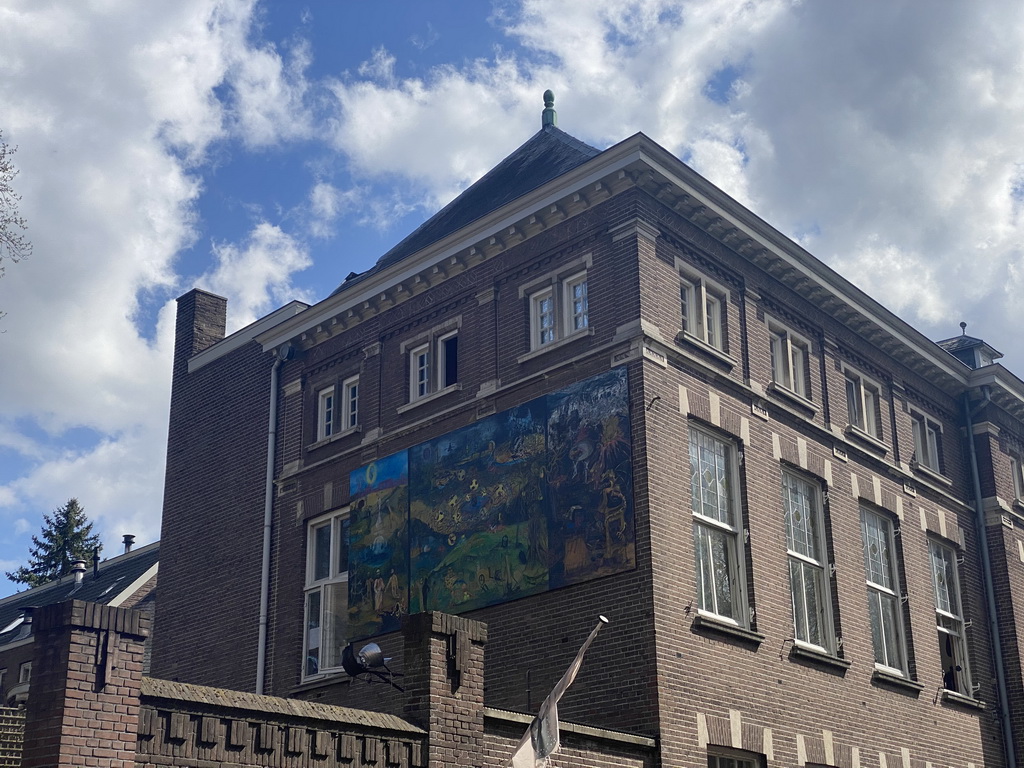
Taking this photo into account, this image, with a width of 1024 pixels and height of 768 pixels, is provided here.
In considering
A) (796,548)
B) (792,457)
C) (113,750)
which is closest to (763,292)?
(792,457)

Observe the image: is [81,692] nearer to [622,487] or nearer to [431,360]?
[622,487]

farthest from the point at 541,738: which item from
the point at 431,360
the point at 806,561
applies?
the point at 431,360

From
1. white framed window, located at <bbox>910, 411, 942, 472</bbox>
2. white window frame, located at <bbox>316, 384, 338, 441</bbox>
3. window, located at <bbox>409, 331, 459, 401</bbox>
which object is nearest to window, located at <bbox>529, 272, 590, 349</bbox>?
window, located at <bbox>409, 331, 459, 401</bbox>

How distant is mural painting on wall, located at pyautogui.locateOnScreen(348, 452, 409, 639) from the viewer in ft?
74.0

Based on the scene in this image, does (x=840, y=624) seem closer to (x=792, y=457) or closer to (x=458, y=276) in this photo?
(x=792, y=457)

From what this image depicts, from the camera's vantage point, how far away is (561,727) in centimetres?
1625

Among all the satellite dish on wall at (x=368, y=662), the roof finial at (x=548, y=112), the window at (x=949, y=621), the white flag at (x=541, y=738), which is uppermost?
the roof finial at (x=548, y=112)

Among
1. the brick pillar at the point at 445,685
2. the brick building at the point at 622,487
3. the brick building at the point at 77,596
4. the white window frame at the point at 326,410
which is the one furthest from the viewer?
the brick building at the point at 77,596

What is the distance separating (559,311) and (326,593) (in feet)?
24.0

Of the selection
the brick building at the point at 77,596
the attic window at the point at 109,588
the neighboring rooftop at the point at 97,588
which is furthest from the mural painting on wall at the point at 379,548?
the attic window at the point at 109,588

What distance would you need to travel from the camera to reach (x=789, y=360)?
2348cm

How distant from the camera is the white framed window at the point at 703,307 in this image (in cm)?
2148

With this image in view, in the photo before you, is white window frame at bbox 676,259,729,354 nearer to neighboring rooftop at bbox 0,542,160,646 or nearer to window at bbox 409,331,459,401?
window at bbox 409,331,459,401

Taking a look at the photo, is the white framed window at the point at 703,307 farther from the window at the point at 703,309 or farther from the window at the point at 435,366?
the window at the point at 435,366
